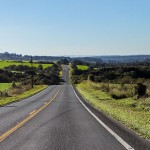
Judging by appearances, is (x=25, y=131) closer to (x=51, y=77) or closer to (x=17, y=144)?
(x=17, y=144)

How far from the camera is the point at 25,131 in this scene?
1319 cm

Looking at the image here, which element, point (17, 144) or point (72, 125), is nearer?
point (17, 144)

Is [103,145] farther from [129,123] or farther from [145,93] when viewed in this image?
[145,93]

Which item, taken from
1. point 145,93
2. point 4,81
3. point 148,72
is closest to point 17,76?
point 4,81

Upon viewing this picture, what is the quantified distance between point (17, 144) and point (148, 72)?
259 ft

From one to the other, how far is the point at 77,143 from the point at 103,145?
75 cm

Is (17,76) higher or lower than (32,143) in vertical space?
lower

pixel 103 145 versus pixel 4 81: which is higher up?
pixel 103 145

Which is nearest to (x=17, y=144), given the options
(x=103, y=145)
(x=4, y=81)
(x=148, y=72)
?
(x=103, y=145)

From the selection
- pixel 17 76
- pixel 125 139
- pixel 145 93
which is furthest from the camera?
pixel 17 76

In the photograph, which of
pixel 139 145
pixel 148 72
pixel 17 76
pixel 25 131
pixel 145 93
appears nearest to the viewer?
pixel 139 145

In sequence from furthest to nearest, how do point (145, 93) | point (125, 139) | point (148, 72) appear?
1. point (148, 72)
2. point (145, 93)
3. point (125, 139)

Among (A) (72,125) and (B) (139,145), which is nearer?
(B) (139,145)

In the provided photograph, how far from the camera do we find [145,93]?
102 feet
